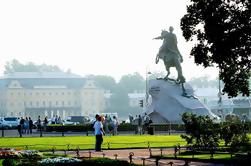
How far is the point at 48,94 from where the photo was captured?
168 meters

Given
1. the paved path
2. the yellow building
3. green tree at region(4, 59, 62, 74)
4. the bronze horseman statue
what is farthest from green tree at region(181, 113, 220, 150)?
green tree at region(4, 59, 62, 74)

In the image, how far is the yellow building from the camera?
539ft

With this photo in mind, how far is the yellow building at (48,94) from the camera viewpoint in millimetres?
164375

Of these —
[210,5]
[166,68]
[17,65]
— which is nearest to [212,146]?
[210,5]

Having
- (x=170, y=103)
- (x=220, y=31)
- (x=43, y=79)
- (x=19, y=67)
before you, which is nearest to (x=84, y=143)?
(x=220, y=31)

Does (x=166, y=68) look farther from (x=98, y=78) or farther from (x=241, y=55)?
(x=98, y=78)

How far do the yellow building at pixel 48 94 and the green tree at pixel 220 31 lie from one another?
138017 mm

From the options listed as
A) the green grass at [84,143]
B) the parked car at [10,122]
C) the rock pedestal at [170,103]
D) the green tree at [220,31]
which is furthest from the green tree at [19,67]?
the green tree at [220,31]

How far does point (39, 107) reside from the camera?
16138 cm

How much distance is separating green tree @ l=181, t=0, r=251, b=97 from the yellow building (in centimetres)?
13802

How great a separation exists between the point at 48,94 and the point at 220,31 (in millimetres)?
148219

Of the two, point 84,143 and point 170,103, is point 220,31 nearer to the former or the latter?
point 84,143

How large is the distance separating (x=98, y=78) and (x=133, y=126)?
126286mm

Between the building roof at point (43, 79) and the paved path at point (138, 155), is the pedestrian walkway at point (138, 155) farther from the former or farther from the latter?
the building roof at point (43, 79)
